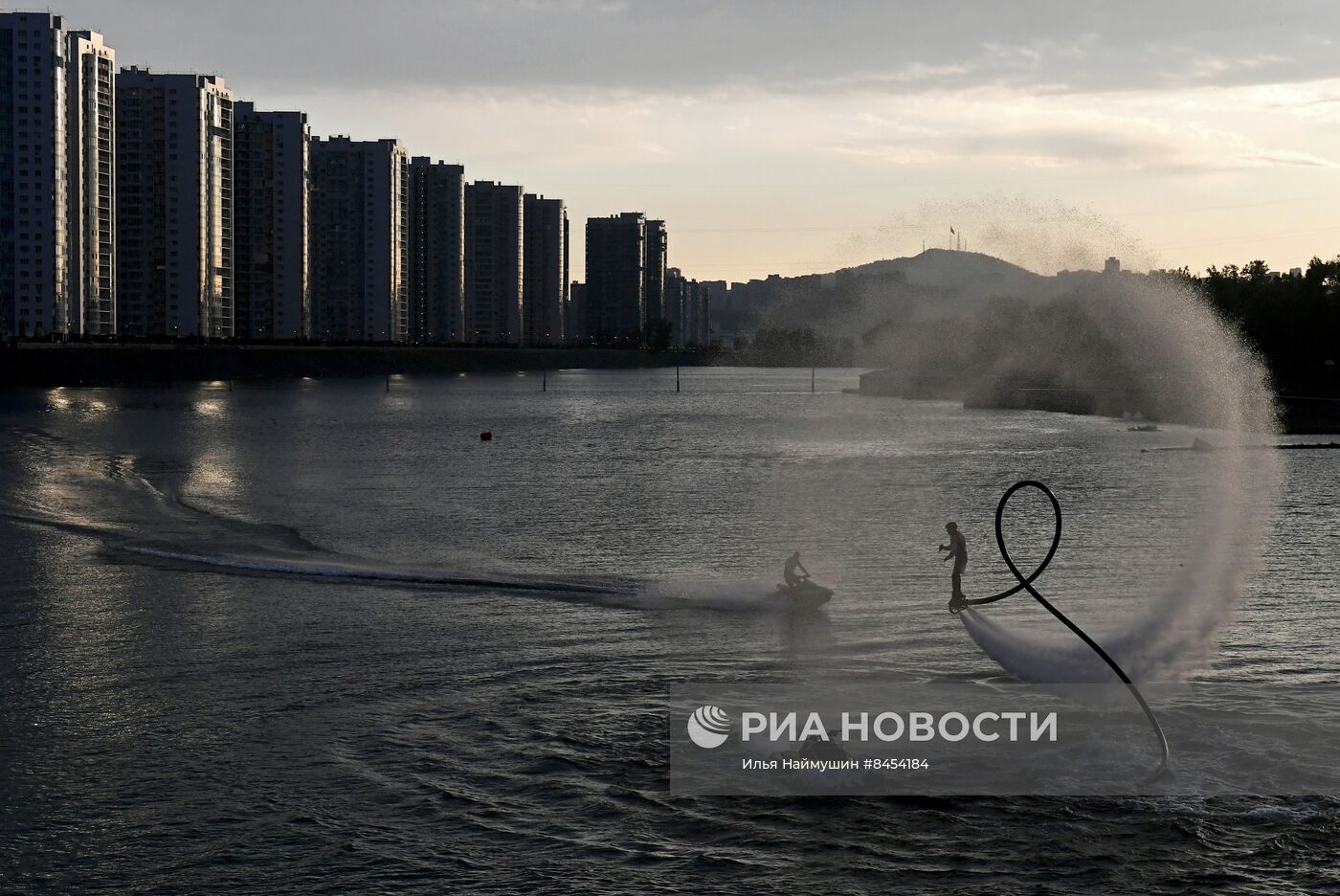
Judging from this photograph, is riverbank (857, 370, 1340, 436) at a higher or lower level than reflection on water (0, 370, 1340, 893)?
higher

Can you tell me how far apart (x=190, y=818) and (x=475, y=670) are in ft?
29.3

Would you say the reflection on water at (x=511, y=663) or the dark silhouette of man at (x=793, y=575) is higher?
the dark silhouette of man at (x=793, y=575)

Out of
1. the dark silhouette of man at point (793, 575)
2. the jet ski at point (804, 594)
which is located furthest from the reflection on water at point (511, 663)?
the dark silhouette of man at point (793, 575)

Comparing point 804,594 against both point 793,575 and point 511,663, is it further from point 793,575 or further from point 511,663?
point 511,663

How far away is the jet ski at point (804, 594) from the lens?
111 feet

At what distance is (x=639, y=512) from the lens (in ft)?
203

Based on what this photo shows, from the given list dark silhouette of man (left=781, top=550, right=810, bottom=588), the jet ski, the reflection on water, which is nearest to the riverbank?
the reflection on water

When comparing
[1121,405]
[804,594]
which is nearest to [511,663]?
[804,594]

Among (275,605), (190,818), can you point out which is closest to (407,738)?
(190,818)

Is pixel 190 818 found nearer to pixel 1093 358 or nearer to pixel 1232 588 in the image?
pixel 1232 588

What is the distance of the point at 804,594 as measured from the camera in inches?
1339

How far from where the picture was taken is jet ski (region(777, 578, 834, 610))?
3391 centimetres

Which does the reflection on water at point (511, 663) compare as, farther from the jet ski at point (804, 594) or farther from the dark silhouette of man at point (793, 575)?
the dark silhouette of man at point (793, 575)

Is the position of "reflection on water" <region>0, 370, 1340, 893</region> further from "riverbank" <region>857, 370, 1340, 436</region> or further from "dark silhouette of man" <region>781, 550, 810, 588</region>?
"riverbank" <region>857, 370, 1340, 436</region>
